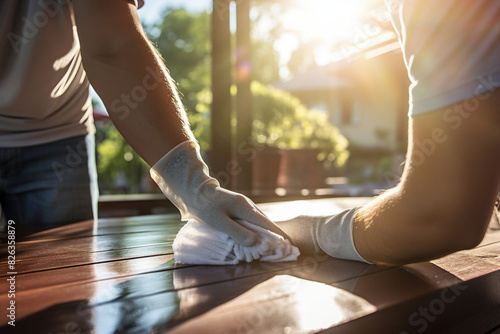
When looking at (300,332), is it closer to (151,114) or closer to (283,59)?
(151,114)

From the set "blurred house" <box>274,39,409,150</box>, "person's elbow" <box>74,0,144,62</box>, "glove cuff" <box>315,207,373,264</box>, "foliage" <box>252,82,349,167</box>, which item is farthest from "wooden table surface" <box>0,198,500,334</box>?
"blurred house" <box>274,39,409,150</box>

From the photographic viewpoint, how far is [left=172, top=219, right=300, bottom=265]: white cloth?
80 cm

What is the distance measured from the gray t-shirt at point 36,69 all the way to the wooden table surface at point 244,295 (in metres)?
0.53

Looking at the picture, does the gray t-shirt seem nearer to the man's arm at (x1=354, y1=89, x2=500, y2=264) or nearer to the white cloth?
the white cloth

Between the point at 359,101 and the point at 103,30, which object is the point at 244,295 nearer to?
the point at 103,30

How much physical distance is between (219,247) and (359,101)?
1431cm

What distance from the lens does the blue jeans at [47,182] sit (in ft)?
4.45

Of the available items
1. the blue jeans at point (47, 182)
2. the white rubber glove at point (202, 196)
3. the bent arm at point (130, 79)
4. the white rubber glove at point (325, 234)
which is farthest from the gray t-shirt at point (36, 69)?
the white rubber glove at point (325, 234)

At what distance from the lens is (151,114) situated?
0.83m

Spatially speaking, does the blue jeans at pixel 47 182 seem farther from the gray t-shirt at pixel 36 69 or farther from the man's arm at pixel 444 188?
the man's arm at pixel 444 188

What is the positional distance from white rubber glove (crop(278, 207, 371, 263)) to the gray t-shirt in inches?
32.5

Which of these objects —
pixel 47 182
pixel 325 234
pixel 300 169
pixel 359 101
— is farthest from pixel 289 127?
pixel 359 101

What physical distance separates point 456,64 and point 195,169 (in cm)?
45

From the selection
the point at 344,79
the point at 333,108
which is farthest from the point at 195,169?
the point at 333,108
